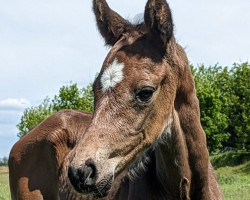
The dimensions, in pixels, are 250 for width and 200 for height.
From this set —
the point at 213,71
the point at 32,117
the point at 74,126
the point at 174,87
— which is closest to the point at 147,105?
the point at 174,87

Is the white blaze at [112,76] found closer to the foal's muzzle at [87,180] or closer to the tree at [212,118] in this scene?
the foal's muzzle at [87,180]

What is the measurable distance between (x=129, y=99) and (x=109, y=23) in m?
1.16

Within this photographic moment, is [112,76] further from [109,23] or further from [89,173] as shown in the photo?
[109,23]

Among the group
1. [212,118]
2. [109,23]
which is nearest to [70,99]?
[212,118]

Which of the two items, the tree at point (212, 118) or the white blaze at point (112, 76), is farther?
the tree at point (212, 118)

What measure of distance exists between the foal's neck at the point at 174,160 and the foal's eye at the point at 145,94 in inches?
Answer: 17.3

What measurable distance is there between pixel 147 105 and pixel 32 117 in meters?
44.2

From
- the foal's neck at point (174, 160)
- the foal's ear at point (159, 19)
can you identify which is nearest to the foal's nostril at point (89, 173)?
the foal's neck at point (174, 160)

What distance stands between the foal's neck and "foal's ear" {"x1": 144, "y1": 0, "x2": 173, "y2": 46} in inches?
28.6

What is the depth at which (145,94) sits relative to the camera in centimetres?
402

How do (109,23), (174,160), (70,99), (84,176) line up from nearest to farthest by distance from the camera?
(84,176) < (174,160) < (109,23) < (70,99)

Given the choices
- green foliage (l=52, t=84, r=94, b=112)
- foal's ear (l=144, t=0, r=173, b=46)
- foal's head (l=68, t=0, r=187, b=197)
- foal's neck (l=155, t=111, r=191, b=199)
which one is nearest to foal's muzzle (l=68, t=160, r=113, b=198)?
foal's head (l=68, t=0, r=187, b=197)

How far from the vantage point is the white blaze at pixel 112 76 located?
3.93 meters

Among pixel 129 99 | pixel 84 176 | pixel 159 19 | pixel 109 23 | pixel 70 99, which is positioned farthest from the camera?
pixel 70 99
